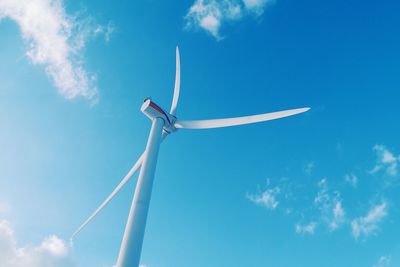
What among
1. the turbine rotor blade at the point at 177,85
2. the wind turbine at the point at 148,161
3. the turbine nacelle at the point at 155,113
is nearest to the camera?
the wind turbine at the point at 148,161

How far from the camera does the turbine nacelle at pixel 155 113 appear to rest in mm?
28758

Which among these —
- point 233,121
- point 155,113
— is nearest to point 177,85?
point 155,113

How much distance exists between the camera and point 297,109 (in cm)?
→ 2503

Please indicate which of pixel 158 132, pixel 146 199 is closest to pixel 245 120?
pixel 158 132

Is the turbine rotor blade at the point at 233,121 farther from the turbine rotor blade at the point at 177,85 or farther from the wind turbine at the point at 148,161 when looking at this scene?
the turbine rotor blade at the point at 177,85

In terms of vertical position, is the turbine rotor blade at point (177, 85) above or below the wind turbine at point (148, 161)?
above

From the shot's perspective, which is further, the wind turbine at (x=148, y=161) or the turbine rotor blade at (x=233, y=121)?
the turbine rotor blade at (x=233, y=121)

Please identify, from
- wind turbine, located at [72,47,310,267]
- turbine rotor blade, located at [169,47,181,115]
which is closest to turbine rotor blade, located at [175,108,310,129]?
wind turbine, located at [72,47,310,267]

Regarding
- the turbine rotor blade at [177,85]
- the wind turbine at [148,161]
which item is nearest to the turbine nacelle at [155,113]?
the wind turbine at [148,161]

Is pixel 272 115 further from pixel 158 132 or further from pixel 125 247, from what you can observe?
pixel 125 247

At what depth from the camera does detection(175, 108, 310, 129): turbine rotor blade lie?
25.5 m

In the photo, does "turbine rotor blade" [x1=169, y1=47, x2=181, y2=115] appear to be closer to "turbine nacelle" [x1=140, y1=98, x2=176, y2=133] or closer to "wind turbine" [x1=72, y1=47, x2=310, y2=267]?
"wind turbine" [x1=72, y1=47, x2=310, y2=267]

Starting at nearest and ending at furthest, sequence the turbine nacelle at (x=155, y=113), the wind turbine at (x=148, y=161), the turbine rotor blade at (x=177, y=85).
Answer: the wind turbine at (x=148, y=161) < the turbine nacelle at (x=155, y=113) < the turbine rotor blade at (x=177, y=85)

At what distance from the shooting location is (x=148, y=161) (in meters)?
23.3
